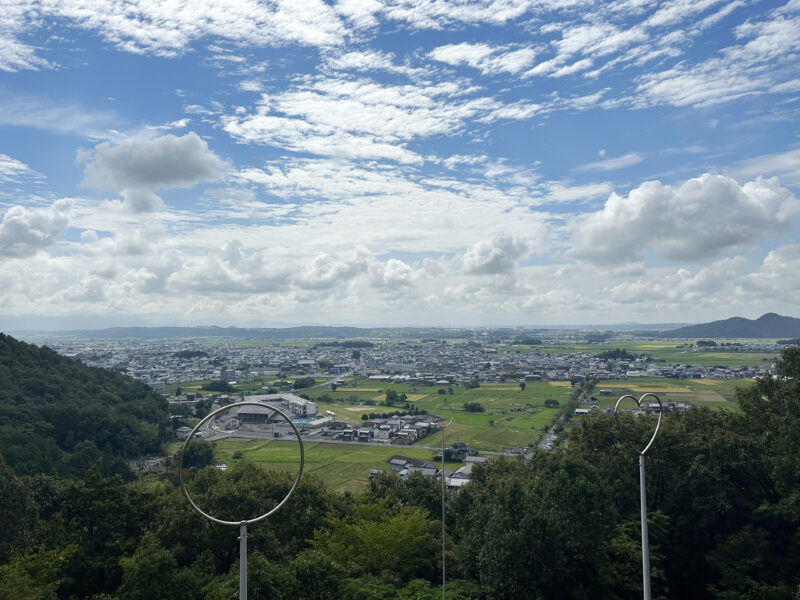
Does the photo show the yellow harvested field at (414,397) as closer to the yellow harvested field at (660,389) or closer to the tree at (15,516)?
the yellow harvested field at (660,389)

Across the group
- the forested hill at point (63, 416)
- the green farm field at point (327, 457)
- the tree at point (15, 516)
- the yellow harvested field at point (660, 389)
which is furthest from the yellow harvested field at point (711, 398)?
the tree at point (15, 516)

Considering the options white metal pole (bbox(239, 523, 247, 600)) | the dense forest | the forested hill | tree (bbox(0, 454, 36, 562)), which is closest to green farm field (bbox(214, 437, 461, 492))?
the forested hill

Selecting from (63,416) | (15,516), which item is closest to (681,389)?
(63,416)

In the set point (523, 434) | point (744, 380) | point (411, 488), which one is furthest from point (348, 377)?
point (411, 488)

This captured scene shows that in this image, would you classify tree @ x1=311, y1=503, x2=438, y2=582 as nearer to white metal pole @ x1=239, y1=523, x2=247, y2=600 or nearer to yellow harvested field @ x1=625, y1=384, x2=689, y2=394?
white metal pole @ x1=239, y1=523, x2=247, y2=600

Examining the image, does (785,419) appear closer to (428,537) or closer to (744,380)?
(428,537)
